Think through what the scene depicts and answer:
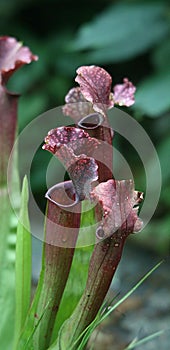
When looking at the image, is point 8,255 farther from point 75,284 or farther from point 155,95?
point 155,95

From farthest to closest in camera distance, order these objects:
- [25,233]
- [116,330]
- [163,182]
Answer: [163,182] < [116,330] < [25,233]

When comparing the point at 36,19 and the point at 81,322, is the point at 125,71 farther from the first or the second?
the point at 81,322

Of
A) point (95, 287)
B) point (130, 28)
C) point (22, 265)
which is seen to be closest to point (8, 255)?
point (22, 265)

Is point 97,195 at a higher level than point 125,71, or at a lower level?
lower

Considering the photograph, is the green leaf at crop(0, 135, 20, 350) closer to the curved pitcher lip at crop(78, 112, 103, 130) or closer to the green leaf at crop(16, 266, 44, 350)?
the green leaf at crop(16, 266, 44, 350)

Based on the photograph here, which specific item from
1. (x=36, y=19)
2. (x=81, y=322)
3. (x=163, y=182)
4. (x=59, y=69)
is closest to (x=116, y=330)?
(x=163, y=182)

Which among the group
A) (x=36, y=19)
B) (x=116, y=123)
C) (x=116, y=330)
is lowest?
(x=116, y=330)
